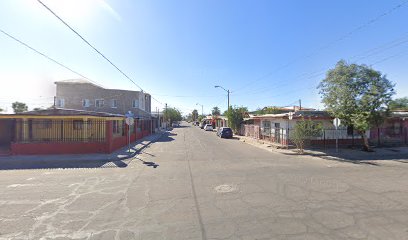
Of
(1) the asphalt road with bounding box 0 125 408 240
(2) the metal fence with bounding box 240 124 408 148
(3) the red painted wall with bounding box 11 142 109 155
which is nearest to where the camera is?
(1) the asphalt road with bounding box 0 125 408 240

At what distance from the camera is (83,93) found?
119 feet

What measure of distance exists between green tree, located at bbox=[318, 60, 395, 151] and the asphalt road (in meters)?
7.20

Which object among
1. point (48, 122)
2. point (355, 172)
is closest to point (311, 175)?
point (355, 172)

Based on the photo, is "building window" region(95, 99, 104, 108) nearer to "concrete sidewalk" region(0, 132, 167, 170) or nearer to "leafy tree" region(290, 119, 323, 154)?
"concrete sidewalk" region(0, 132, 167, 170)

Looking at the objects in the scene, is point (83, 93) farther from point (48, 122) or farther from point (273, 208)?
point (273, 208)

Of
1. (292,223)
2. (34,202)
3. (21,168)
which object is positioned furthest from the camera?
(21,168)

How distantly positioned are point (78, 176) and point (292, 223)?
340 inches

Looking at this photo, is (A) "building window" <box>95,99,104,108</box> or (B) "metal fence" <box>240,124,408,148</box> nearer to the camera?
(B) "metal fence" <box>240,124,408,148</box>

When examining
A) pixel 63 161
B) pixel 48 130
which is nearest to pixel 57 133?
pixel 48 130

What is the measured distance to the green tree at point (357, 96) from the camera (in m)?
16.4

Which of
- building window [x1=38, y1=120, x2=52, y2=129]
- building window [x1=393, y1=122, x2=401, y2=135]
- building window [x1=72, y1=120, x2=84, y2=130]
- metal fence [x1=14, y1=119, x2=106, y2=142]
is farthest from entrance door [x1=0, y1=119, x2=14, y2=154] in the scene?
building window [x1=393, y1=122, x2=401, y2=135]

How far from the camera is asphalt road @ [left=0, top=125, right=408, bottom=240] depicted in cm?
468

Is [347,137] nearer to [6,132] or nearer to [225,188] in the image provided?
[225,188]

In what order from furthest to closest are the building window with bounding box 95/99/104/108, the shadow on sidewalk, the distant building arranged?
the building window with bounding box 95/99/104/108, the distant building, the shadow on sidewalk
